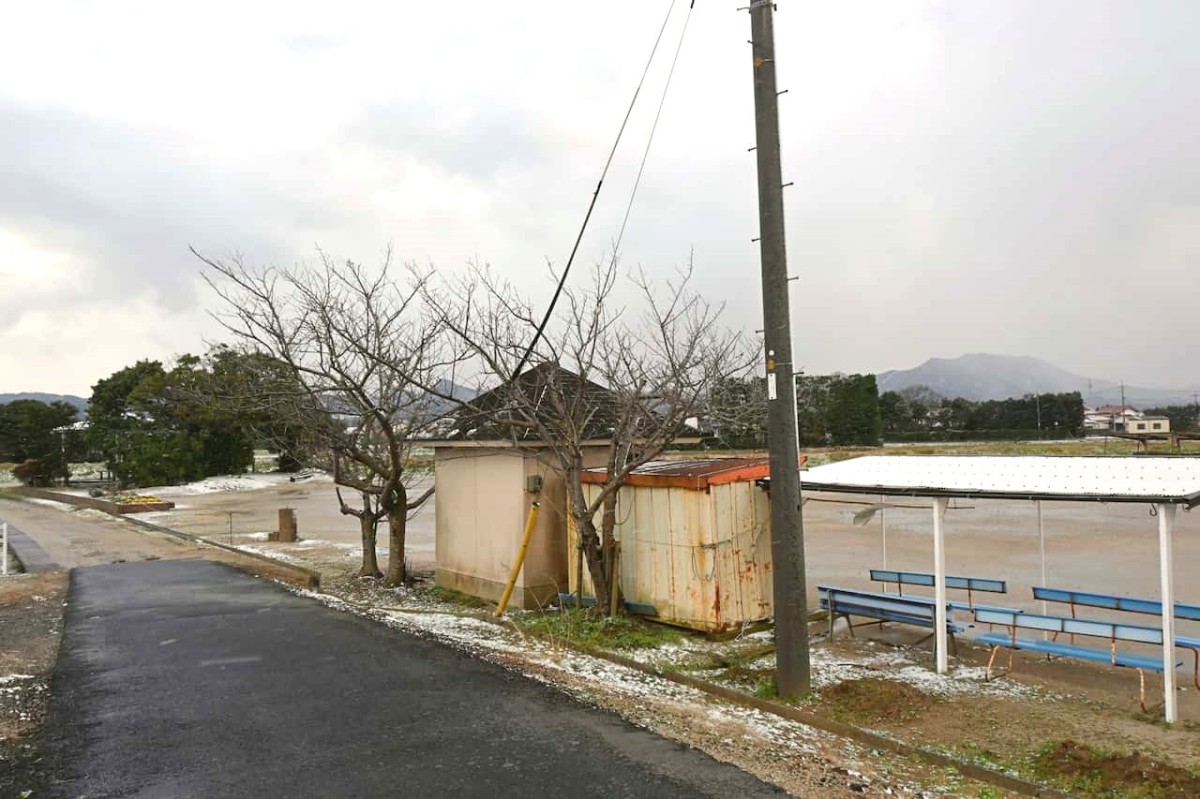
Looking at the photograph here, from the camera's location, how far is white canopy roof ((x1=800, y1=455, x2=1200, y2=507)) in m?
6.62

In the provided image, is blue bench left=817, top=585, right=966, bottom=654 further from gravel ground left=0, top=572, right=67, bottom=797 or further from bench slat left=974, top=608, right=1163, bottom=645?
gravel ground left=0, top=572, right=67, bottom=797

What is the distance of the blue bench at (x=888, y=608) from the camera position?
8.25 metres

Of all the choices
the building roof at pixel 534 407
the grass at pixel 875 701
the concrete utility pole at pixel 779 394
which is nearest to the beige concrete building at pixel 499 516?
the building roof at pixel 534 407

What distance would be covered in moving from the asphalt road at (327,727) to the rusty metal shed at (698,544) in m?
2.58

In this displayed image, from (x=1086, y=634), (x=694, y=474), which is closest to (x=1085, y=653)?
(x=1086, y=634)

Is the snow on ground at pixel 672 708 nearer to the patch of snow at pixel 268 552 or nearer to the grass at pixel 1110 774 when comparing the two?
the grass at pixel 1110 774

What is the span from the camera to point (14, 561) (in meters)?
A: 19.0

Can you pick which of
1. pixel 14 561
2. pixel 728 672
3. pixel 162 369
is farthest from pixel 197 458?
pixel 728 672

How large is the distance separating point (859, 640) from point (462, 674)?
Answer: 4.46 m

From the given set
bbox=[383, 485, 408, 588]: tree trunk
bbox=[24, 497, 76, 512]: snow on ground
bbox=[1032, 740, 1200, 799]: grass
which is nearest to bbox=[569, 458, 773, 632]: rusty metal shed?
bbox=[1032, 740, 1200, 799]: grass

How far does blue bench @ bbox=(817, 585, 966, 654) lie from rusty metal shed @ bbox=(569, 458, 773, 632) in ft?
3.04

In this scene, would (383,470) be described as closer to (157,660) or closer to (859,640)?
(157,660)

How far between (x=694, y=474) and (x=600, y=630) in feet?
6.75

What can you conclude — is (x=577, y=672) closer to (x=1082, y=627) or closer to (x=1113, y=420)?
(x=1082, y=627)
